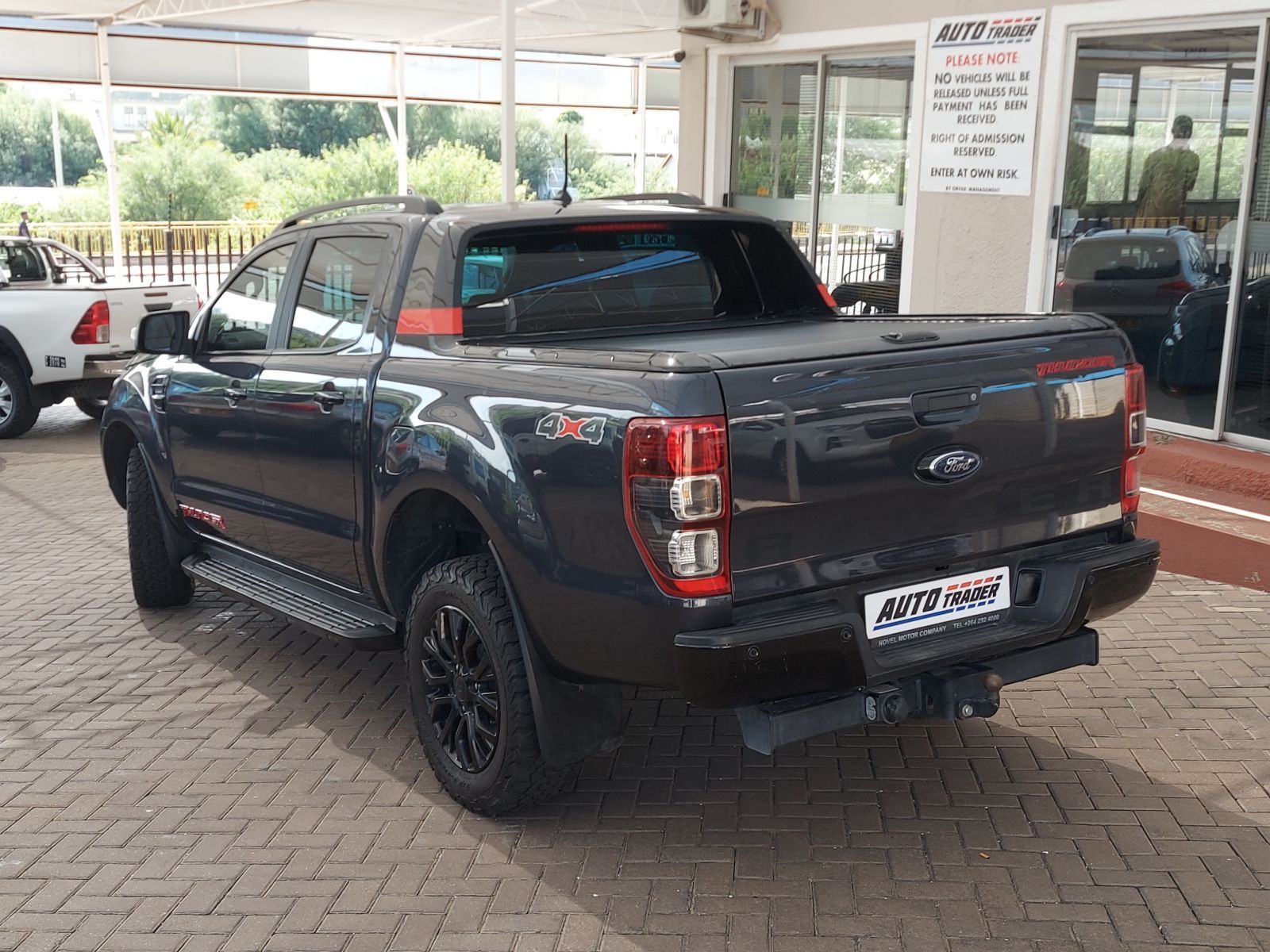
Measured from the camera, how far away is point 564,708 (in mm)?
3752

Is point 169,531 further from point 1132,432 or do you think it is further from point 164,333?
point 1132,432

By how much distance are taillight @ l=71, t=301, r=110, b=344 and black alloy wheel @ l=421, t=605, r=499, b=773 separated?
785cm

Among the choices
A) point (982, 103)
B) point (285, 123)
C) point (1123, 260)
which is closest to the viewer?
point (1123, 260)

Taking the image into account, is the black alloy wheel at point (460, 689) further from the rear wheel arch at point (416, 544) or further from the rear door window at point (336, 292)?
the rear door window at point (336, 292)

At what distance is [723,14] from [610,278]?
22.1 feet

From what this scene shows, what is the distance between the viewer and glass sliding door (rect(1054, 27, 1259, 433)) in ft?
25.0

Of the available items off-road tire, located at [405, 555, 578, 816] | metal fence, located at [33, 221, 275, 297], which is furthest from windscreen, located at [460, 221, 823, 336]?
metal fence, located at [33, 221, 275, 297]

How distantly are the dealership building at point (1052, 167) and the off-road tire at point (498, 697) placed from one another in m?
5.52

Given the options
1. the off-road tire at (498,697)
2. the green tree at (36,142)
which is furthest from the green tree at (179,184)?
the off-road tire at (498,697)

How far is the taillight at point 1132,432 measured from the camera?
3.92m

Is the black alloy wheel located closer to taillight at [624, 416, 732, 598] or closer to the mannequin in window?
taillight at [624, 416, 732, 598]

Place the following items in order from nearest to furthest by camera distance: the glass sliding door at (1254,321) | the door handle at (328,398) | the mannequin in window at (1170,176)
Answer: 1. the door handle at (328,398)
2. the glass sliding door at (1254,321)
3. the mannequin in window at (1170,176)

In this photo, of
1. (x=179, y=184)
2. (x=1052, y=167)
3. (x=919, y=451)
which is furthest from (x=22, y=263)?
(x=179, y=184)

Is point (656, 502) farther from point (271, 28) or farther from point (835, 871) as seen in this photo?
point (271, 28)
